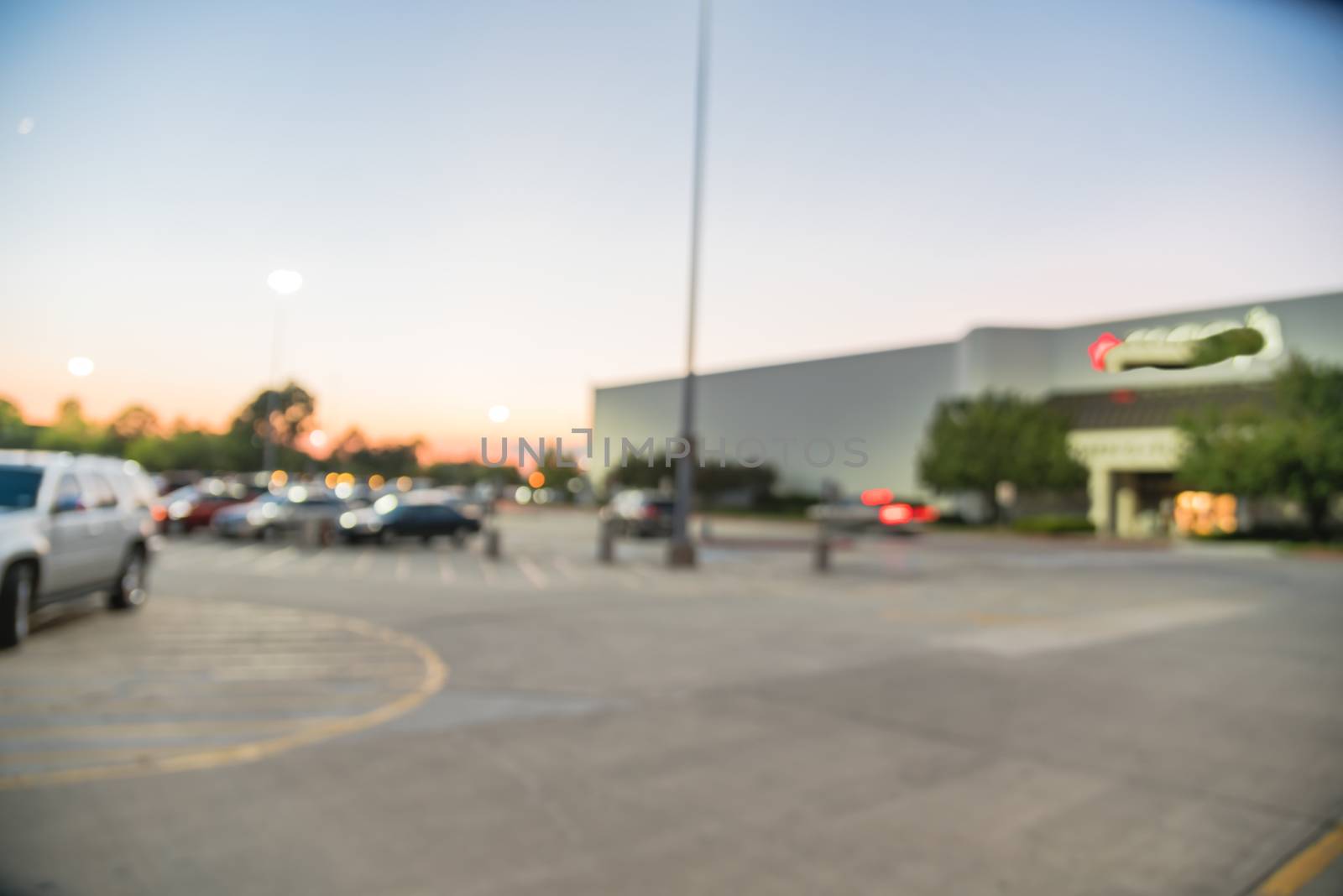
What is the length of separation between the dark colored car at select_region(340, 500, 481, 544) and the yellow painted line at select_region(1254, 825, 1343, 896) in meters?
23.8

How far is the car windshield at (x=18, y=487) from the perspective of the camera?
945 cm

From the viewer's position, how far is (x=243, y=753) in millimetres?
6086

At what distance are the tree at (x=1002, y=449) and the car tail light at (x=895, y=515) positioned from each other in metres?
7.95

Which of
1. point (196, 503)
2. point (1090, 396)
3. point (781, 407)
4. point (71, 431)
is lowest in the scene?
point (196, 503)

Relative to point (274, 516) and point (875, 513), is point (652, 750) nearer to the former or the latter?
point (274, 516)

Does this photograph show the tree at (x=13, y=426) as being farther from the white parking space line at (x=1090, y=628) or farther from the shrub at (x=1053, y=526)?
the shrub at (x=1053, y=526)

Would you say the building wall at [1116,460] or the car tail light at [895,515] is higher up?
the building wall at [1116,460]

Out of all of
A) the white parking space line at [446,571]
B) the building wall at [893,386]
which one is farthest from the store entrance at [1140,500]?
the white parking space line at [446,571]

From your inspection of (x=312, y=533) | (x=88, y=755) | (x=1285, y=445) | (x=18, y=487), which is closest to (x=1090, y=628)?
(x=88, y=755)

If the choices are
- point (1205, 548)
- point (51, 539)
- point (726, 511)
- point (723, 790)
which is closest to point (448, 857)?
point (723, 790)

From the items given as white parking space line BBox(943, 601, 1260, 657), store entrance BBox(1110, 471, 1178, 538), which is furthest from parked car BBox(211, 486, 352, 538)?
store entrance BBox(1110, 471, 1178, 538)

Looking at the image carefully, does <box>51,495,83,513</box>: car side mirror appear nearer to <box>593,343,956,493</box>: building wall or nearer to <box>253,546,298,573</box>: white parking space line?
<box>593,343,956,493</box>: building wall

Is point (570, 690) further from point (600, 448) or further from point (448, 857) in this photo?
point (600, 448)

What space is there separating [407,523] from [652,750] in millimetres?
21932
